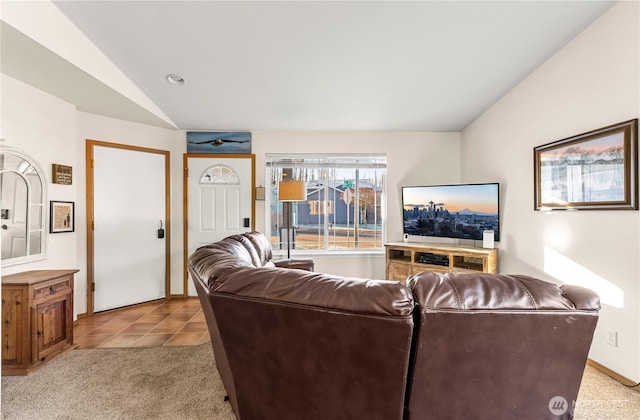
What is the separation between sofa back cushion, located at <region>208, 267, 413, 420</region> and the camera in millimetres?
997

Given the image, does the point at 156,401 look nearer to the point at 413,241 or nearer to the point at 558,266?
the point at 558,266

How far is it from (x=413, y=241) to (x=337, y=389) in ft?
11.8

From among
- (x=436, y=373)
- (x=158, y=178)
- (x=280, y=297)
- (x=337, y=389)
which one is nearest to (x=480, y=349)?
(x=436, y=373)

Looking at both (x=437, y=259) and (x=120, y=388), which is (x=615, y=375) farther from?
(x=120, y=388)

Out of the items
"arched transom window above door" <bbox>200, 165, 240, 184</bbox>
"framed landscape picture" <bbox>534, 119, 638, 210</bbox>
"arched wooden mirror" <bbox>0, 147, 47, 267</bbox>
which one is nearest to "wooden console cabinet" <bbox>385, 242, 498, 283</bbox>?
"framed landscape picture" <bbox>534, 119, 638, 210</bbox>

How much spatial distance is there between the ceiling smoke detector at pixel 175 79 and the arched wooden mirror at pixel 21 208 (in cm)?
144

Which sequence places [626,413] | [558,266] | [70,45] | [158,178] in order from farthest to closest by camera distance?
1. [158,178]
2. [558,266]
3. [70,45]
4. [626,413]

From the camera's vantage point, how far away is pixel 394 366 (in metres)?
1.02

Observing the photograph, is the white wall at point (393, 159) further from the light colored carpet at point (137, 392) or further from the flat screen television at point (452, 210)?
the light colored carpet at point (137, 392)

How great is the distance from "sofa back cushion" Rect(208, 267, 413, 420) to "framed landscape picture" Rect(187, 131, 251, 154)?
3.39 metres

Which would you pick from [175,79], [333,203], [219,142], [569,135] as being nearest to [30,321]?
[175,79]

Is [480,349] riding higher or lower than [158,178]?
lower

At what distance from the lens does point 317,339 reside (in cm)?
105

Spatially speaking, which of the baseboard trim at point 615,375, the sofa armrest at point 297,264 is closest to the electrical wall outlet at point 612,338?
the baseboard trim at point 615,375
